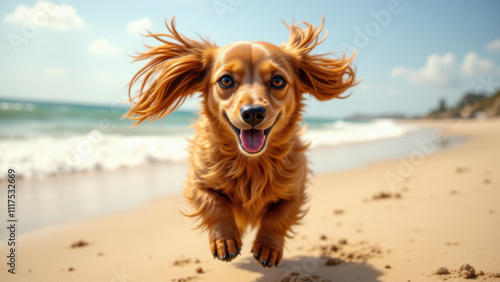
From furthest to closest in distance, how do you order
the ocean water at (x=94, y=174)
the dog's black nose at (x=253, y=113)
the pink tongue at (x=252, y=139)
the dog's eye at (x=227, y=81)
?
the ocean water at (x=94, y=174)
the dog's eye at (x=227, y=81)
the pink tongue at (x=252, y=139)
the dog's black nose at (x=253, y=113)

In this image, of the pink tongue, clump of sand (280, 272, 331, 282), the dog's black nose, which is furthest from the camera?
clump of sand (280, 272, 331, 282)

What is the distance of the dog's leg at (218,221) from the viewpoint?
2.63m

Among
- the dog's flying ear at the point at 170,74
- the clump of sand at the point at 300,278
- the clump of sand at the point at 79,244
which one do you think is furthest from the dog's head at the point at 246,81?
the clump of sand at the point at 79,244

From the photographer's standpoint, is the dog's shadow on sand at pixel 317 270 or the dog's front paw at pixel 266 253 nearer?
the dog's front paw at pixel 266 253

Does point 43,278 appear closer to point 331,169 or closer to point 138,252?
point 138,252

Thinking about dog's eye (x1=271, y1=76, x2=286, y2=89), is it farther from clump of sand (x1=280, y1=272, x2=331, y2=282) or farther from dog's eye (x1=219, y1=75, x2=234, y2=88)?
clump of sand (x1=280, y1=272, x2=331, y2=282)

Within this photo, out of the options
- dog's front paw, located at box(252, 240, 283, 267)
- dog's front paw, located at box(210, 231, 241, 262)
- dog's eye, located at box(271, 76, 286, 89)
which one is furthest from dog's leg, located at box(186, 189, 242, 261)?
dog's eye, located at box(271, 76, 286, 89)

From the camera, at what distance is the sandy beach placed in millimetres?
3064

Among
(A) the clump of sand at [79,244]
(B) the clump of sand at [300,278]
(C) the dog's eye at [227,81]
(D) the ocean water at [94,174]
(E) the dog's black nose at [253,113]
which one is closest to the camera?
(E) the dog's black nose at [253,113]

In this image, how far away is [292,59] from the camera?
3111 mm

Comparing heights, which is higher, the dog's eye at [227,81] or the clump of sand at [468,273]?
the dog's eye at [227,81]

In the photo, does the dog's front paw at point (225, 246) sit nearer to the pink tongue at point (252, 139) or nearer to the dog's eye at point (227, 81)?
the pink tongue at point (252, 139)

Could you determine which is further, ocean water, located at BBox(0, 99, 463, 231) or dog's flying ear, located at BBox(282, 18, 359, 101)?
ocean water, located at BBox(0, 99, 463, 231)

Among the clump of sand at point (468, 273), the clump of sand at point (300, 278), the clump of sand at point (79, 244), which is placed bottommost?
the clump of sand at point (300, 278)
